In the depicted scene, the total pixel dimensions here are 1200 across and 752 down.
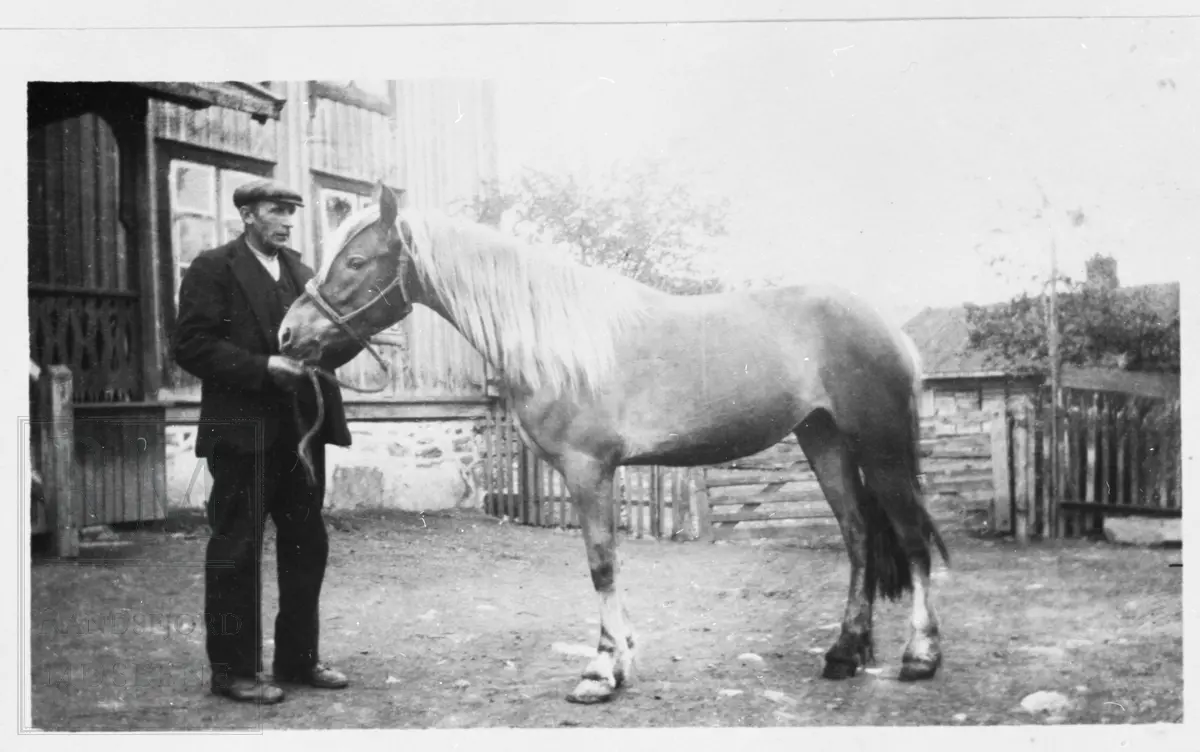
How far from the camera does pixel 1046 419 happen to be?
392 centimetres

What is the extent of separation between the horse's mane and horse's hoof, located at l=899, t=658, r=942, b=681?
5.44ft

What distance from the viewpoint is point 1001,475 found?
3.78 meters

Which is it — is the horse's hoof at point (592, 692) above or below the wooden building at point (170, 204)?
below

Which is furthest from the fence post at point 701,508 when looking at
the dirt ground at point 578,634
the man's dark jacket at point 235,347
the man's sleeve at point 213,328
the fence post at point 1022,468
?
the man's sleeve at point 213,328

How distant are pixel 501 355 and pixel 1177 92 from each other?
308cm

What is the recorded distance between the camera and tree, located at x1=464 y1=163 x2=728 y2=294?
147 inches

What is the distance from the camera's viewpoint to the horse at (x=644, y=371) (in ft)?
11.3

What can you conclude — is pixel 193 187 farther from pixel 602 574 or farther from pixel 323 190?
pixel 602 574

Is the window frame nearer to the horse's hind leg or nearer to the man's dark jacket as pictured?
the man's dark jacket

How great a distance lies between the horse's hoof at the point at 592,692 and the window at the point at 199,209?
7.69 feet

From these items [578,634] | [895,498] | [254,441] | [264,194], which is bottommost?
[578,634]

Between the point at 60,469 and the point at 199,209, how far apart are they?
127 centimetres

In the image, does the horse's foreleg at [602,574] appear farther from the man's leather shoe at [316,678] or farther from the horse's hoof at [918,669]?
the horse's hoof at [918,669]

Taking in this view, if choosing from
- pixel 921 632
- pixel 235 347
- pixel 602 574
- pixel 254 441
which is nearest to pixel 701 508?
pixel 602 574
